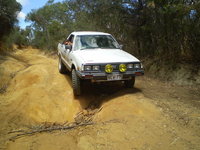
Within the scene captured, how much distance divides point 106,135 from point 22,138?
1.62 m

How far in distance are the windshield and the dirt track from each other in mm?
1278

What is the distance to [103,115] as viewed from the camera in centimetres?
395

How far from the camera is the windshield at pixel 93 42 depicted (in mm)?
5241

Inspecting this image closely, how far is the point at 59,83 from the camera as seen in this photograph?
623 centimetres

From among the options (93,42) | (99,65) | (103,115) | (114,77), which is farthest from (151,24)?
(103,115)

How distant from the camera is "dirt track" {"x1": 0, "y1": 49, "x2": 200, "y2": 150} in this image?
9.96 feet

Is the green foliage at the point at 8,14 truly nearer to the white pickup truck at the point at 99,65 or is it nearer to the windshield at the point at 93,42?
the windshield at the point at 93,42

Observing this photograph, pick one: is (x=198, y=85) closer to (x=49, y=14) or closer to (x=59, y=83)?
(x=59, y=83)

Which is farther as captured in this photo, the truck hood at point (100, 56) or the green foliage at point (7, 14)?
the green foliage at point (7, 14)

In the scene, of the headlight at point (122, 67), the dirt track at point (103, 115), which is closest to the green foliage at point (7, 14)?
the dirt track at point (103, 115)

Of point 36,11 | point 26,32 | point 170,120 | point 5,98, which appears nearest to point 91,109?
point 170,120

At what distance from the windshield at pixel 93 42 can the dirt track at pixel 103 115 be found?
4.19 feet

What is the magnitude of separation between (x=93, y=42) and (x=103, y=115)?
91.0 inches

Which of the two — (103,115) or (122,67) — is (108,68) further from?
(103,115)
